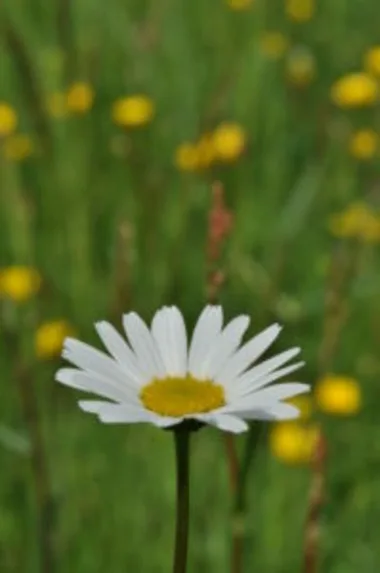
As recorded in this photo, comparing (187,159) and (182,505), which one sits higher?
(187,159)

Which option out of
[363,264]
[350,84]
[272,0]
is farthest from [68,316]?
[272,0]

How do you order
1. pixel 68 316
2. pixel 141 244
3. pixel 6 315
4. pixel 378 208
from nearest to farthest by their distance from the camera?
pixel 6 315 < pixel 68 316 < pixel 141 244 < pixel 378 208

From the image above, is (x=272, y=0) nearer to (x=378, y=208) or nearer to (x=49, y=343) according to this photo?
(x=378, y=208)

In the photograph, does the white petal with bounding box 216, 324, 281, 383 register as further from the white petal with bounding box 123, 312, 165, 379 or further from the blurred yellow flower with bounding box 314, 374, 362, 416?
the blurred yellow flower with bounding box 314, 374, 362, 416

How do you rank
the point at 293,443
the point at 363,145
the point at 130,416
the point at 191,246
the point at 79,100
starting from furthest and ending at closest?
the point at 363,145
the point at 79,100
the point at 191,246
the point at 293,443
the point at 130,416

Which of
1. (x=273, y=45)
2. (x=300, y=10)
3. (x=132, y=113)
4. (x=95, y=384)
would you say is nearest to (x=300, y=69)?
(x=273, y=45)

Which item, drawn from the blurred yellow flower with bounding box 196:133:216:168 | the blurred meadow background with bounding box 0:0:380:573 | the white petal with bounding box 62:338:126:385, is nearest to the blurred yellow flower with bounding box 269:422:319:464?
the blurred meadow background with bounding box 0:0:380:573

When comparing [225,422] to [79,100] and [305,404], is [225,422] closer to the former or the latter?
[305,404]

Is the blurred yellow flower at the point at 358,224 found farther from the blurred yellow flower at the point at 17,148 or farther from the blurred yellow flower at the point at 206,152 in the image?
the blurred yellow flower at the point at 17,148

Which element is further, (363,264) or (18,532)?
(363,264)
